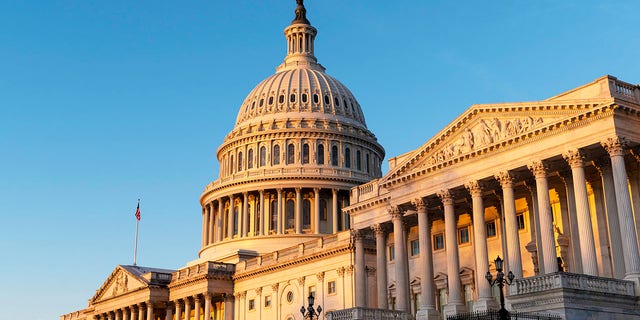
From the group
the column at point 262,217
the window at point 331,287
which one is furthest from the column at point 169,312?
the window at point 331,287

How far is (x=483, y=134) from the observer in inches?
1966

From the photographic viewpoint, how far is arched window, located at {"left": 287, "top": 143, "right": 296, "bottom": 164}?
106688 mm

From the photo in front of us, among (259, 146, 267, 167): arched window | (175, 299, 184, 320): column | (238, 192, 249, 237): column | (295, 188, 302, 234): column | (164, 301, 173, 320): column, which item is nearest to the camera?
(175, 299, 184, 320): column

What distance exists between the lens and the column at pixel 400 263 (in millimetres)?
55750

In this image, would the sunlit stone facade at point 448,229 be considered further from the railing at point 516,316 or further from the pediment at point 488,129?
the railing at point 516,316

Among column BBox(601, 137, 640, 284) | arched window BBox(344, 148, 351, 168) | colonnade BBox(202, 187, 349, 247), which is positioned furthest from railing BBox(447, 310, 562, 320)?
arched window BBox(344, 148, 351, 168)

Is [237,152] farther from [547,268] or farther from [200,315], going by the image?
[547,268]

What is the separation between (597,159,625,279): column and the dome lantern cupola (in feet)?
255

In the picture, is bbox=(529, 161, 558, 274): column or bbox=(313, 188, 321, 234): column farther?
bbox=(313, 188, 321, 234): column

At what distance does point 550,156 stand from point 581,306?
10455 mm

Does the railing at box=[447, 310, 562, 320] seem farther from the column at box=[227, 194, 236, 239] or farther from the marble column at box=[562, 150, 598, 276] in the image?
the column at box=[227, 194, 236, 239]

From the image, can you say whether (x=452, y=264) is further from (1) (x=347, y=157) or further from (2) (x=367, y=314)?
(1) (x=347, y=157)

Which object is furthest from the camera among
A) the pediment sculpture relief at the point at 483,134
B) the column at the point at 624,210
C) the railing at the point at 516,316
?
the pediment sculpture relief at the point at 483,134

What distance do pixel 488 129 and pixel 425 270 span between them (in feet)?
35.4
